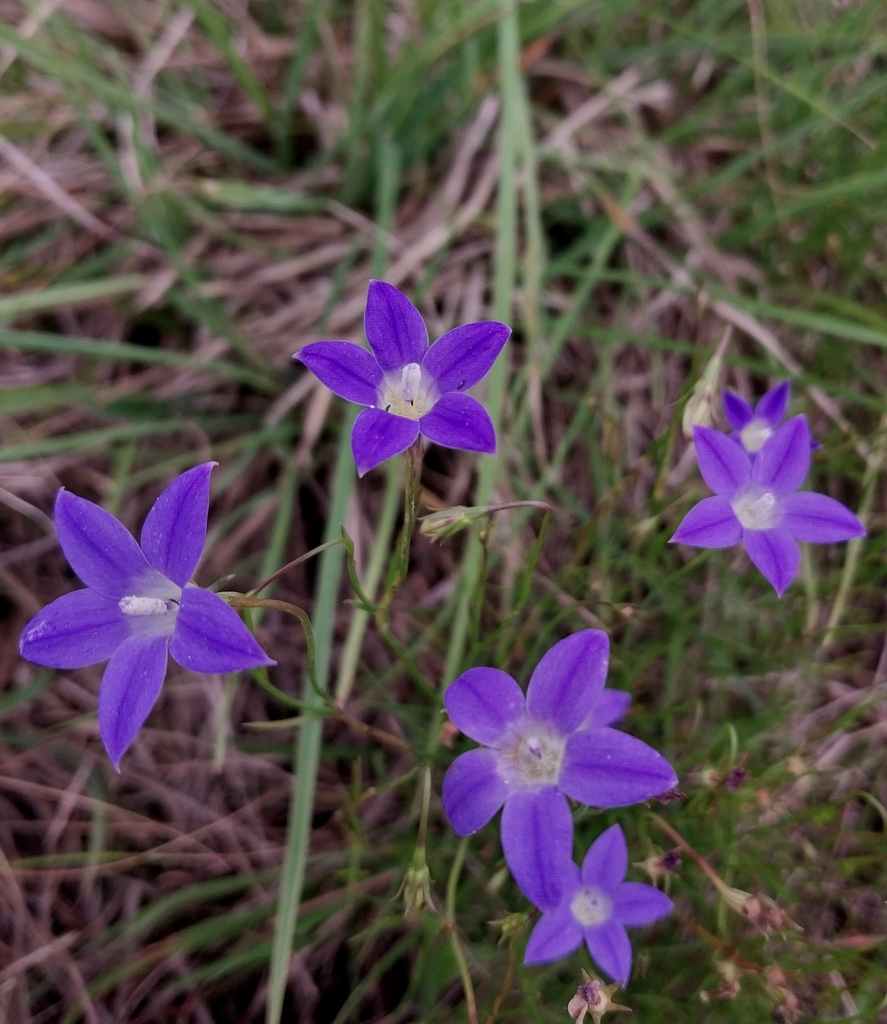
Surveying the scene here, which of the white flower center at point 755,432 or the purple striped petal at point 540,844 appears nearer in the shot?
the purple striped petal at point 540,844

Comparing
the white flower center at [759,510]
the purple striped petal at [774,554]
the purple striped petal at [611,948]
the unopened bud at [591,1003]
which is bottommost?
the purple striped petal at [611,948]

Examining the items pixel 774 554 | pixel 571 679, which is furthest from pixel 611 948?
pixel 774 554

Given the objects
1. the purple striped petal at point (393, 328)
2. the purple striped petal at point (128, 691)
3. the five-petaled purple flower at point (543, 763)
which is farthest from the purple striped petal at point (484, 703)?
the purple striped petal at point (393, 328)

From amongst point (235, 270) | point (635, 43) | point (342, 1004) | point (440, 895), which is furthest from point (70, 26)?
point (342, 1004)

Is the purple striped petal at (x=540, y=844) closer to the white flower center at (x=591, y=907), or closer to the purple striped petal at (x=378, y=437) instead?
the white flower center at (x=591, y=907)

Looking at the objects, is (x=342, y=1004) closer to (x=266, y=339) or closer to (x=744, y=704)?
(x=744, y=704)

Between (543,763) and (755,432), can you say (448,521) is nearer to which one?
(543,763)
